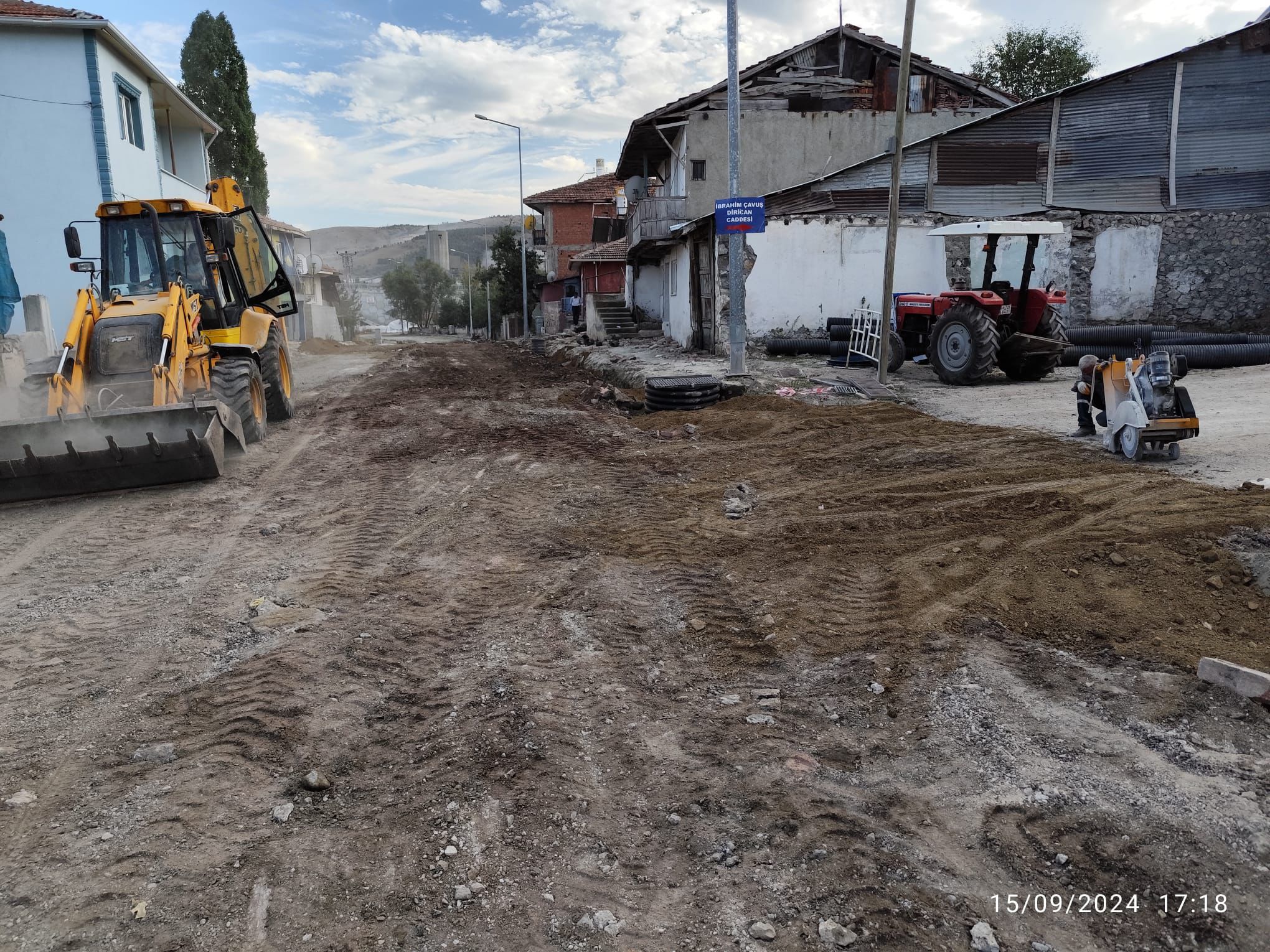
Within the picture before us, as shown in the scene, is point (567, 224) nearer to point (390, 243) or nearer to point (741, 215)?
point (741, 215)

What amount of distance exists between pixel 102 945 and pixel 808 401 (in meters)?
10.7

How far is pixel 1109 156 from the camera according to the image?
1828cm

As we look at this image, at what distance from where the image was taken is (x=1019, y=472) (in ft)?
23.3

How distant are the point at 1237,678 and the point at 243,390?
9.24 metres

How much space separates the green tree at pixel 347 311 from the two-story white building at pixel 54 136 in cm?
3553

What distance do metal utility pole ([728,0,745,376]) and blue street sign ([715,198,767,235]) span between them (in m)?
0.15

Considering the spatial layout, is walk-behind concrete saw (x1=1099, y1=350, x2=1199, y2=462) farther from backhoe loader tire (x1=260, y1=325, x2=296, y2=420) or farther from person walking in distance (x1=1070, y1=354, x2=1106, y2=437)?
backhoe loader tire (x1=260, y1=325, x2=296, y2=420)

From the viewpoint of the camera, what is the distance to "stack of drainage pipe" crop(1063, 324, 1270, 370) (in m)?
13.9

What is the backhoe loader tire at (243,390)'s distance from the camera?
9.23 m

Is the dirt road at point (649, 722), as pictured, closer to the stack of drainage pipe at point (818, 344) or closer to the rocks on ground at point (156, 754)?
the rocks on ground at point (156, 754)

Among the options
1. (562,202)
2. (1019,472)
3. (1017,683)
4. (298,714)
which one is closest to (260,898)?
(298,714)

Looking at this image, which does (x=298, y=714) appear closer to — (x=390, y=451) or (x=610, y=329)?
(x=390, y=451)

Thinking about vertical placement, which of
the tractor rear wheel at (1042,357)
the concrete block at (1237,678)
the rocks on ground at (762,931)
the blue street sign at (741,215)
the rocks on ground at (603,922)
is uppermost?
the blue street sign at (741,215)

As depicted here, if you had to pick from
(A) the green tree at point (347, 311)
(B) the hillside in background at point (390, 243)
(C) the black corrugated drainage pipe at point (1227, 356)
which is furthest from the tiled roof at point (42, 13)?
(B) the hillside in background at point (390, 243)
